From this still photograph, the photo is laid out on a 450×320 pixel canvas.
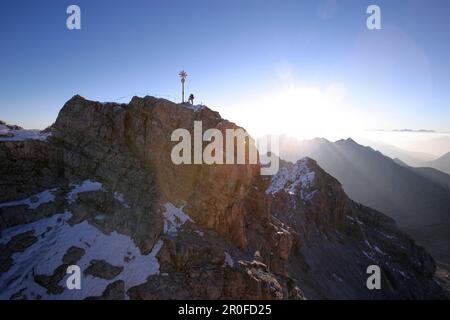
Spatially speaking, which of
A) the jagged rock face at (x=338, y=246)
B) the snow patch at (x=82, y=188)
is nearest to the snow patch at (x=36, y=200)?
the snow patch at (x=82, y=188)

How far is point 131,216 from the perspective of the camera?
1171 inches

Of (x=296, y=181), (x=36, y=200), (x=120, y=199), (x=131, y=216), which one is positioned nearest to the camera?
(x=36, y=200)

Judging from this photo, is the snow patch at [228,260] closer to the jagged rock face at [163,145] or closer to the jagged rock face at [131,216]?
the jagged rock face at [131,216]

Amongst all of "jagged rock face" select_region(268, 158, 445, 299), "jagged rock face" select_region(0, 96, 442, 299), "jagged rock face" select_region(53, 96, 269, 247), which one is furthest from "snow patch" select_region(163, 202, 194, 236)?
"jagged rock face" select_region(268, 158, 445, 299)

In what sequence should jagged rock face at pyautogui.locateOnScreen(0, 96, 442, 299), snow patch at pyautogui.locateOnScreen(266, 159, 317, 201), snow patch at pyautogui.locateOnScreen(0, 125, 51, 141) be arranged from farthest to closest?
snow patch at pyautogui.locateOnScreen(266, 159, 317, 201), snow patch at pyautogui.locateOnScreen(0, 125, 51, 141), jagged rock face at pyautogui.locateOnScreen(0, 96, 442, 299)

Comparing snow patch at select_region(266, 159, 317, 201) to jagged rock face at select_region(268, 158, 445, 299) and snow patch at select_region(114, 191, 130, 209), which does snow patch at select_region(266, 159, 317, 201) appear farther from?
snow patch at select_region(114, 191, 130, 209)

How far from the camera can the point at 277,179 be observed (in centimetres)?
9538

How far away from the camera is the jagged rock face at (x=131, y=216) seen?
983 inches

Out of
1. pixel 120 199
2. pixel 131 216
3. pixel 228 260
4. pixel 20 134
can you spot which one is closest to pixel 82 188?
pixel 120 199

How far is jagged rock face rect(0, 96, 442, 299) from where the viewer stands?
25.0 metres

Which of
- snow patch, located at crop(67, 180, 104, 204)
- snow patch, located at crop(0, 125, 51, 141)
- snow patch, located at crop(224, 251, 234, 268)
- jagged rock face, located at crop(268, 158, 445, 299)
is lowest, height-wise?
jagged rock face, located at crop(268, 158, 445, 299)

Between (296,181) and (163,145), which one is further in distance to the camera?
(296,181)

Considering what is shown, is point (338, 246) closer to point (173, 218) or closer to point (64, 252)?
point (173, 218)

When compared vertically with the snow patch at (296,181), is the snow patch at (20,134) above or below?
above
